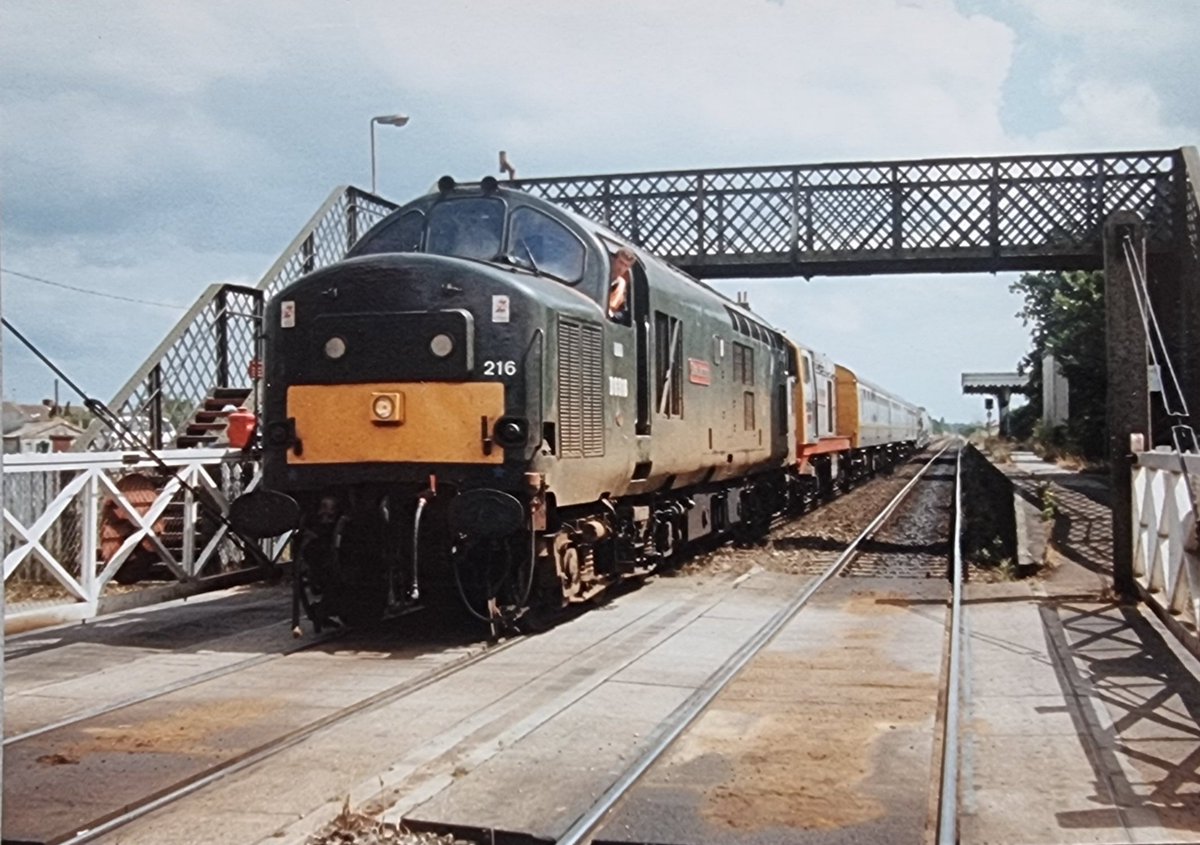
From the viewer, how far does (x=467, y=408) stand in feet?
28.8

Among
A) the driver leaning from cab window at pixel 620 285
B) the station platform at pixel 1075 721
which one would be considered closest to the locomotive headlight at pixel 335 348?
the driver leaning from cab window at pixel 620 285

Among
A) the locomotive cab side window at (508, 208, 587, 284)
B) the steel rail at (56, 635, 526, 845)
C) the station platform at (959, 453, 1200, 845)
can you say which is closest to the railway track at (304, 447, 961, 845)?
the station platform at (959, 453, 1200, 845)

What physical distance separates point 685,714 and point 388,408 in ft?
11.0

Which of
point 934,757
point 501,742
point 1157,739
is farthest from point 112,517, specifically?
point 1157,739

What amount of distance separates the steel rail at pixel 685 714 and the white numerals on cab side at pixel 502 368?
2587 millimetres

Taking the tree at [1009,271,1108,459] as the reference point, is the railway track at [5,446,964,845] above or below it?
below

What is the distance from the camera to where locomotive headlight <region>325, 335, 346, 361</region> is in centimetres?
905

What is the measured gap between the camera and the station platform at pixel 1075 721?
16.7 feet

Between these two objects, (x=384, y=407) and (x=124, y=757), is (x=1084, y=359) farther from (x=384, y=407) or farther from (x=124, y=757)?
(x=124, y=757)

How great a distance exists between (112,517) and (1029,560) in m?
9.66

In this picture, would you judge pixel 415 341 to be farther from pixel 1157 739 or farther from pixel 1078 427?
pixel 1078 427

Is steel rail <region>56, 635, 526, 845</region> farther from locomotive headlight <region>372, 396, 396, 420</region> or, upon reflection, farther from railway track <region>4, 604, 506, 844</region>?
locomotive headlight <region>372, 396, 396, 420</region>

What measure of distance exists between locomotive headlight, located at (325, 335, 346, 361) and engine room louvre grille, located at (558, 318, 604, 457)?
1639mm

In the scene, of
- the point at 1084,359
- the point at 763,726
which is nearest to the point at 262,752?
the point at 763,726
